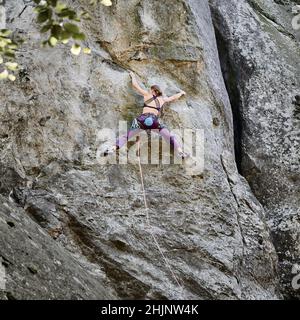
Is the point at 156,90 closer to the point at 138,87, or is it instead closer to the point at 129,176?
the point at 138,87

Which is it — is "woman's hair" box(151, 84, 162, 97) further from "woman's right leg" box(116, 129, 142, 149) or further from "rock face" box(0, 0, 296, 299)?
"woman's right leg" box(116, 129, 142, 149)

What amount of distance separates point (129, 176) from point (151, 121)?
3.65 feet

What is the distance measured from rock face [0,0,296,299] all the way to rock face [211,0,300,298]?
0.23 meters

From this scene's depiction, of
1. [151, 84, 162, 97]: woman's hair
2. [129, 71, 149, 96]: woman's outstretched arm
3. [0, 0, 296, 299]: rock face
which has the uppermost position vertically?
[151, 84, 162, 97]: woman's hair

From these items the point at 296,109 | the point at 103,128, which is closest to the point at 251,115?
the point at 296,109

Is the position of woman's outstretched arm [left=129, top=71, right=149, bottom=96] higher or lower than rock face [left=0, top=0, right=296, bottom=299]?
higher

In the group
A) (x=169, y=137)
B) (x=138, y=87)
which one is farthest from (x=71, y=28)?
(x=138, y=87)

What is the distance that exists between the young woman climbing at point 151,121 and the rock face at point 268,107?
269cm

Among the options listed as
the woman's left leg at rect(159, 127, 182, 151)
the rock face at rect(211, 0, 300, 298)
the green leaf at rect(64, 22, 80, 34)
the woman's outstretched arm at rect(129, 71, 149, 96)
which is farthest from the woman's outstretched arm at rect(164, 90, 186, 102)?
the green leaf at rect(64, 22, 80, 34)

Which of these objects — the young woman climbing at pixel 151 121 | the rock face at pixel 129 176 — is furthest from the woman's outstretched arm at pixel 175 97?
the rock face at pixel 129 176

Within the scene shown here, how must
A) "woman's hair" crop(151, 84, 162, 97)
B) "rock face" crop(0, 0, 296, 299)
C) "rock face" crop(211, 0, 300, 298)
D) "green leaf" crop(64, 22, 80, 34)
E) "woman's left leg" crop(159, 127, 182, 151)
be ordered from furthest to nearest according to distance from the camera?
"rock face" crop(211, 0, 300, 298) → "woman's hair" crop(151, 84, 162, 97) → "woman's left leg" crop(159, 127, 182, 151) → "rock face" crop(0, 0, 296, 299) → "green leaf" crop(64, 22, 80, 34)

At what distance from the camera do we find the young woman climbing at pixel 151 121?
1162 centimetres

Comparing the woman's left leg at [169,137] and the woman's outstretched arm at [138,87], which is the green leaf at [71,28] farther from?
the woman's outstretched arm at [138,87]

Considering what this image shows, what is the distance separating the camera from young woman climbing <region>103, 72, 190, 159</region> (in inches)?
458
